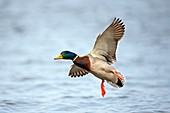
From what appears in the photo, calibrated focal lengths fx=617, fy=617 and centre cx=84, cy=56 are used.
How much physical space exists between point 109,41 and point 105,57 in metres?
0.25

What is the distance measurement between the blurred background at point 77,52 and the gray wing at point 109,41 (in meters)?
1.26

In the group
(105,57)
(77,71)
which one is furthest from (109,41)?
(77,71)

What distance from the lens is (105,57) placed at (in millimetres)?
8641

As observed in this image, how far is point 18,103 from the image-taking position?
10.2m

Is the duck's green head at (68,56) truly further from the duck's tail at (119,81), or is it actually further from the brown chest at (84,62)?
the duck's tail at (119,81)

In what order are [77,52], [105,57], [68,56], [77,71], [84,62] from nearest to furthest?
[84,62], [68,56], [105,57], [77,71], [77,52]

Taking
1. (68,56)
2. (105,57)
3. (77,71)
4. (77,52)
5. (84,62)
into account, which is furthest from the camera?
(77,52)

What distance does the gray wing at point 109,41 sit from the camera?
8.47 m

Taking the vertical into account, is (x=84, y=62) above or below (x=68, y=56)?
below

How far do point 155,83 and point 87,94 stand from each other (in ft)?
4.71

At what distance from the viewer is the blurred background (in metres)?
10.2

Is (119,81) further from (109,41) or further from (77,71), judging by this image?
(77,71)

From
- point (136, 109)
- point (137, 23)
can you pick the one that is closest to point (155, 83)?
point (136, 109)

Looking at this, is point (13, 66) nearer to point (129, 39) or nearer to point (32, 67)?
point (32, 67)
